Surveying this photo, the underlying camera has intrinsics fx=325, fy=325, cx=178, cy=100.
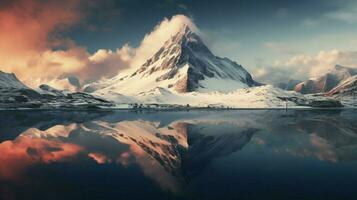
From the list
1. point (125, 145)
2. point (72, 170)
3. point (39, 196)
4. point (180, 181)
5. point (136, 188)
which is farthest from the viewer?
point (125, 145)

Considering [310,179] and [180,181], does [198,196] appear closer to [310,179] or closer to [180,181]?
[180,181]

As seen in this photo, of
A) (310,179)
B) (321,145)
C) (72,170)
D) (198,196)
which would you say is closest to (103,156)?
(72,170)

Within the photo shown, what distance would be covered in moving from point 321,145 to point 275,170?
34.0m

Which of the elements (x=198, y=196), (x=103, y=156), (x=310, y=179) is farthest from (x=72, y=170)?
(x=310, y=179)

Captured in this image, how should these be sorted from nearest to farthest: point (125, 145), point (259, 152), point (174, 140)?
point (259, 152) < point (125, 145) < point (174, 140)

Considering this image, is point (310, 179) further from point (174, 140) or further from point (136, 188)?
point (174, 140)

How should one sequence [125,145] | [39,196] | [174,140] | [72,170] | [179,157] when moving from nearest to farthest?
[39,196], [72,170], [179,157], [125,145], [174,140]

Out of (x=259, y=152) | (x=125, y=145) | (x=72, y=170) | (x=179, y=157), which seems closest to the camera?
(x=72, y=170)

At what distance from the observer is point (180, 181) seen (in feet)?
151

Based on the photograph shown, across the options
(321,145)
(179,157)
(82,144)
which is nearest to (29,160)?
(82,144)

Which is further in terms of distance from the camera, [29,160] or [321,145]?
[321,145]

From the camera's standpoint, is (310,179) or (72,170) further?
(72,170)

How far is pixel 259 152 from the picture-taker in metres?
70.6

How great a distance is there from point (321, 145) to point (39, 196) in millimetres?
67433
